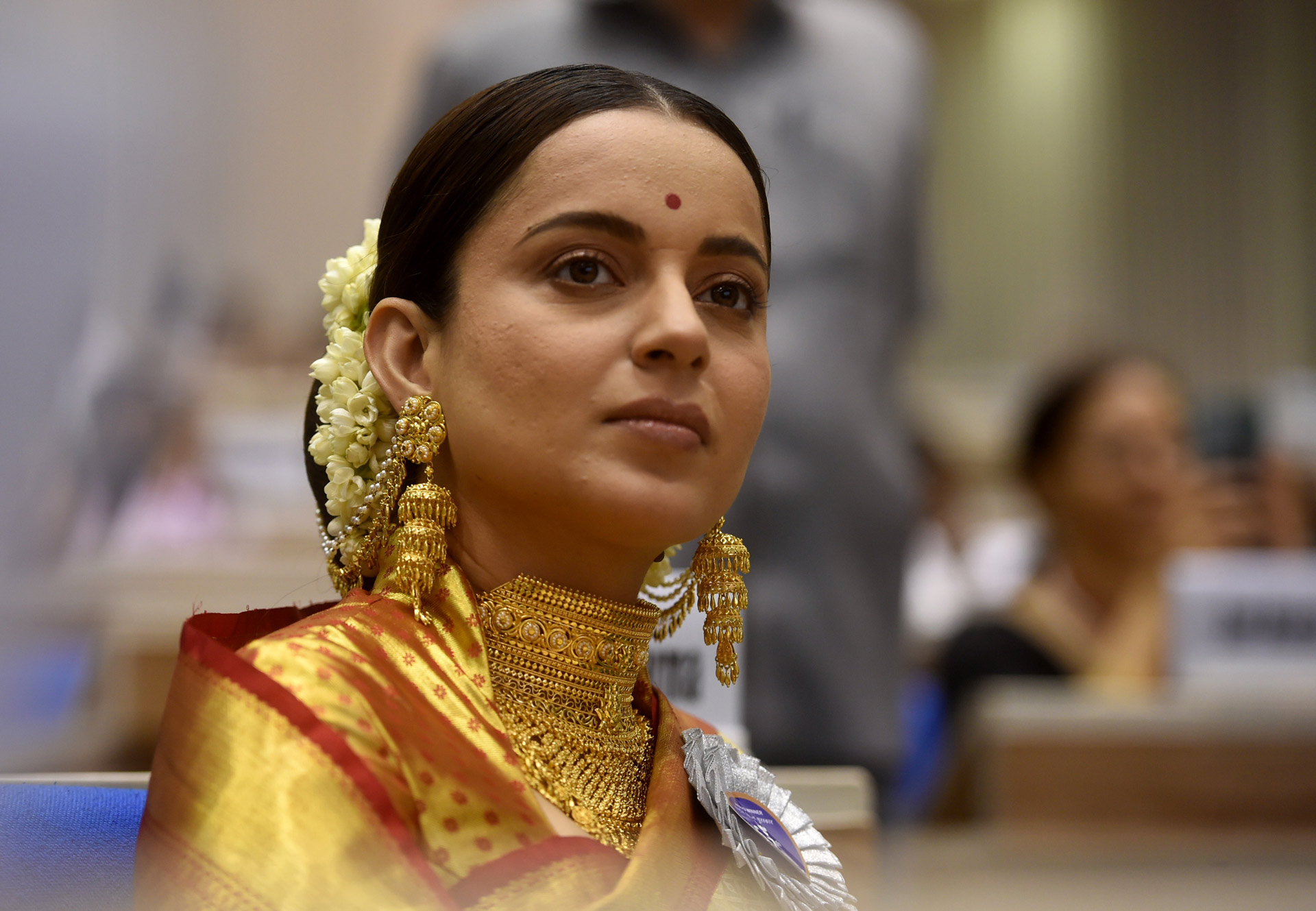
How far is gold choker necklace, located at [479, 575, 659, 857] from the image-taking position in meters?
1.05

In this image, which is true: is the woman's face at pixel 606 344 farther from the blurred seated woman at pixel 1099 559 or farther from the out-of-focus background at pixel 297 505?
the blurred seated woman at pixel 1099 559

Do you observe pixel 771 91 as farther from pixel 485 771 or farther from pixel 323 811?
pixel 323 811

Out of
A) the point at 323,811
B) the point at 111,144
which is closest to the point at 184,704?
the point at 323,811

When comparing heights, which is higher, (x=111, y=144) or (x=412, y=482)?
(x=111, y=144)

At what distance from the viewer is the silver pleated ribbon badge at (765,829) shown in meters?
1.07

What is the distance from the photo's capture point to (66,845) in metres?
1.14

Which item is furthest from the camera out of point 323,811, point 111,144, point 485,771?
point 111,144

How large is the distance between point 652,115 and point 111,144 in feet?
6.10

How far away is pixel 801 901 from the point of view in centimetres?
107

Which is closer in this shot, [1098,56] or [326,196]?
[326,196]

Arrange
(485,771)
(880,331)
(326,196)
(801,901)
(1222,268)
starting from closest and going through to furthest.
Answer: (485,771), (801,901), (880,331), (326,196), (1222,268)

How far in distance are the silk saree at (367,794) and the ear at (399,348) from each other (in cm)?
15

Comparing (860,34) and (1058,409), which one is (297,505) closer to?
(860,34)

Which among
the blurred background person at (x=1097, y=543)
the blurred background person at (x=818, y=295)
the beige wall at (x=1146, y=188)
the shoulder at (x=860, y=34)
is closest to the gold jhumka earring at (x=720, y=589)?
A: the blurred background person at (x=818, y=295)
